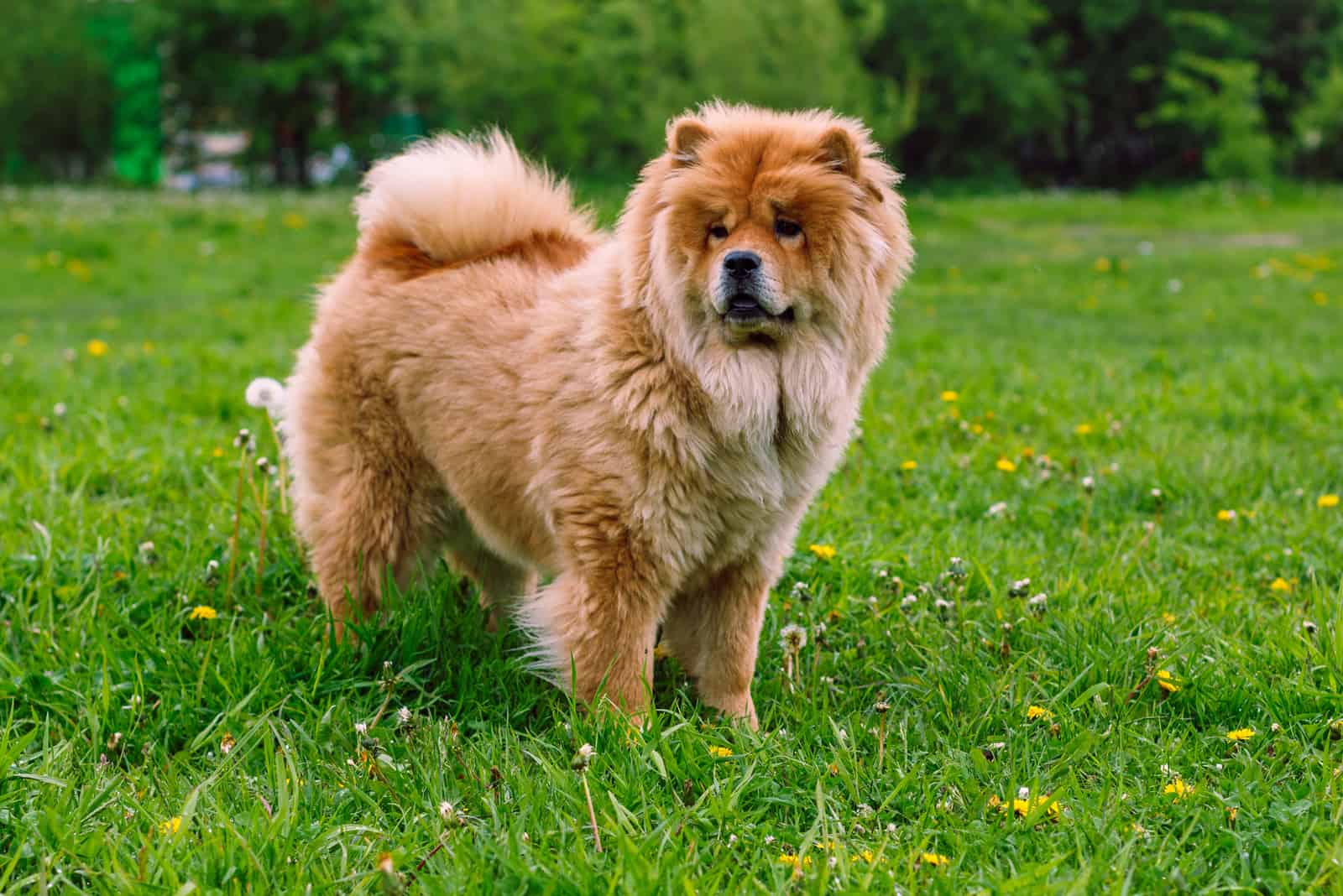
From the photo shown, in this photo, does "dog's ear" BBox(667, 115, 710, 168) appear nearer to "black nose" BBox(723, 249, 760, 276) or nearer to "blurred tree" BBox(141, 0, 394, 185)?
"black nose" BBox(723, 249, 760, 276)

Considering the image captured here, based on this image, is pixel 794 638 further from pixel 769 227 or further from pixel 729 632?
pixel 769 227

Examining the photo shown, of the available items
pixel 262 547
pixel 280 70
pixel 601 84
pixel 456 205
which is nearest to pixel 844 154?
pixel 456 205

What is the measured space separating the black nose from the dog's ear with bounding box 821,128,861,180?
0.34 meters

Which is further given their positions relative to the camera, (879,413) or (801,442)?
(879,413)

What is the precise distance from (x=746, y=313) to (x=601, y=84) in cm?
1836

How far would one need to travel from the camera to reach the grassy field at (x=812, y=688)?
221cm

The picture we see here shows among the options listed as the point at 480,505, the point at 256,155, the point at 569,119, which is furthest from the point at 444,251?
the point at 256,155

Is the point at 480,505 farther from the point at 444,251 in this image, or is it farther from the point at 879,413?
the point at 879,413

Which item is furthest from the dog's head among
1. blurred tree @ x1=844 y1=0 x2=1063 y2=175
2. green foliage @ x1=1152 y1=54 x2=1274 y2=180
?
green foliage @ x1=1152 y1=54 x2=1274 y2=180

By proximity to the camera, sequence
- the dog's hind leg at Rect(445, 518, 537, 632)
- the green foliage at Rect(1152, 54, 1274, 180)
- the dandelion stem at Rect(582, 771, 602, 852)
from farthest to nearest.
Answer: the green foliage at Rect(1152, 54, 1274, 180), the dog's hind leg at Rect(445, 518, 537, 632), the dandelion stem at Rect(582, 771, 602, 852)

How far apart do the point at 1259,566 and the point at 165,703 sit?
3.11 meters

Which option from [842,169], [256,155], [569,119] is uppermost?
[842,169]

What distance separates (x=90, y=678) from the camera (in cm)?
295

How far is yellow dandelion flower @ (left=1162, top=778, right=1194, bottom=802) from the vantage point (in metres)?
2.40
